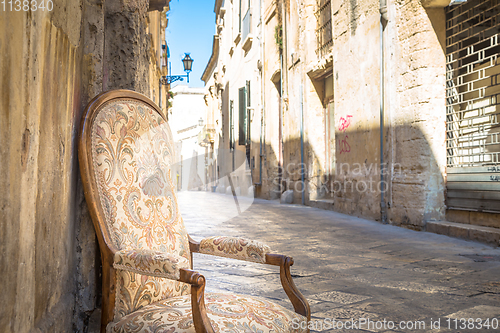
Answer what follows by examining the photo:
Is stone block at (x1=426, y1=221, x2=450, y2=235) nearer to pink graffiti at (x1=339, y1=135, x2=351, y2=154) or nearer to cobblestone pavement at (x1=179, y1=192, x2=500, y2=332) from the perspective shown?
cobblestone pavement at (x1=179, y1=192, x2=500, y2=332)

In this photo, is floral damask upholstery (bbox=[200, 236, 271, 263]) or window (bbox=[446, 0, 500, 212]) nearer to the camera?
floral damask upholstery (bbox=[200, 236, 271, 263])

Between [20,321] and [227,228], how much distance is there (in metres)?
4.94

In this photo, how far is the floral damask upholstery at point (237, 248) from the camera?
1.63m

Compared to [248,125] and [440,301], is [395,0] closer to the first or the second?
[440,301]

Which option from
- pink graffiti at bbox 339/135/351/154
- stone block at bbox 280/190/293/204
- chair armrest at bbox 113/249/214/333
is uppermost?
pink graffiti at bbox 339/135/351/154

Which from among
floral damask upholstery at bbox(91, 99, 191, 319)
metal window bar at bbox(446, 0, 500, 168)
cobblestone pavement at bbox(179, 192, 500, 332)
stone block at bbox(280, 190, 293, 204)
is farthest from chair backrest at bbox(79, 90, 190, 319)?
stone block at bbox(280, 190, 293, 204)

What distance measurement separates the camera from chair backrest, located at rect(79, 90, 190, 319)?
1.58 meters

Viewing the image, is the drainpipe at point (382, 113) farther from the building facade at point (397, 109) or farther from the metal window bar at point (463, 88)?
the metal window bar at point (463, 88)

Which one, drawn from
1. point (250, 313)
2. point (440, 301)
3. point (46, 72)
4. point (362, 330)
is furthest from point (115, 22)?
point (440, 301)

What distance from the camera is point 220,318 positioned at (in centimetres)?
137

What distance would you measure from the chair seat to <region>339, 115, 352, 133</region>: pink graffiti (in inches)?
269

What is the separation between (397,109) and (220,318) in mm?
5784

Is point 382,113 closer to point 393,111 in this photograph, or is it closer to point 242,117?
point 393,111

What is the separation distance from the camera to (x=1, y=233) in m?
1.11
